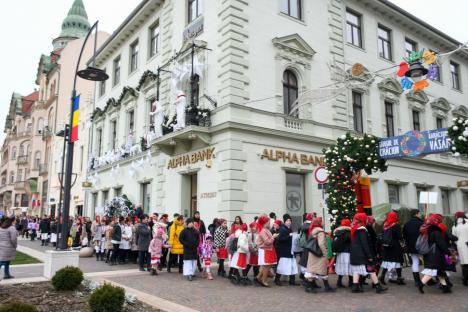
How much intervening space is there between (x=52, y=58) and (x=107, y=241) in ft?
167

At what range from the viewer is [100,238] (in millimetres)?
17844

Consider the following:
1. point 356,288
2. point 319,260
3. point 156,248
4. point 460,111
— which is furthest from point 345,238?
point 460,111

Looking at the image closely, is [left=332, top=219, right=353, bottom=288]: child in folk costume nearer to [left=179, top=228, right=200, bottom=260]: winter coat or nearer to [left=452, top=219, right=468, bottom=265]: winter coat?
[left=452, top=219, right=468, bottom=265]: winter coat

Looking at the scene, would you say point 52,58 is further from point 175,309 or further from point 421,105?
point 175,309

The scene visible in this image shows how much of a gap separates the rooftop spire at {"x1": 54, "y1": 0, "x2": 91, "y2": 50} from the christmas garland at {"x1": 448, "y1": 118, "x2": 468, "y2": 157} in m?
68.6

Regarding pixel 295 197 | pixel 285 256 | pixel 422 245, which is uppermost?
pixel 295 197

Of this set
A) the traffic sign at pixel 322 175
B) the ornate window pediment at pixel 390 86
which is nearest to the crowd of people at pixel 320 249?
the traffic sign at pixel 322 175

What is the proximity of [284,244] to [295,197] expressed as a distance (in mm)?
7917

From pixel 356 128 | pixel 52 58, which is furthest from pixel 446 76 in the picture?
pixel 52 58

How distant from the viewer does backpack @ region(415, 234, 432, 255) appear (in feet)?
32.6

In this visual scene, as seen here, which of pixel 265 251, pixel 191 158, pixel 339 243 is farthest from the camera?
pixel 191 158

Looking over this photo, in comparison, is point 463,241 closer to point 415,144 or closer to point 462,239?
point 462,239

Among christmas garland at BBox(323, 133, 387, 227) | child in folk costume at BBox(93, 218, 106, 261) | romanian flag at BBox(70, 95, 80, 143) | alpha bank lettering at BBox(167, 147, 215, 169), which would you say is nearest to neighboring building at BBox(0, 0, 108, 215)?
alpha bank lettering at BBox(167, 147, 215, 169)

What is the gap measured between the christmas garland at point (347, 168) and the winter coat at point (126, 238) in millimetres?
7356
